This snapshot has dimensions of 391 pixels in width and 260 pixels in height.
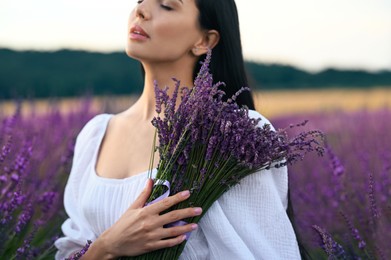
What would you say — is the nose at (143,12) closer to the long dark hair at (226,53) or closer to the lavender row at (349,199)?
the long dark hair at (226,53)

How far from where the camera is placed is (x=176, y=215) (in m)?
1.96

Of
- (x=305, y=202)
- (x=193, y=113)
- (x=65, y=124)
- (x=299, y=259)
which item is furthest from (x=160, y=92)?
(x=65, y=124)

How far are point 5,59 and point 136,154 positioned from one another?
831 centimetres

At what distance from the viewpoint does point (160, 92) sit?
6.32 ft

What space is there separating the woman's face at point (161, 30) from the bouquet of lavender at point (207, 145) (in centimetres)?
34

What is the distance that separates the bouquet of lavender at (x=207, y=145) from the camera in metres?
1.89

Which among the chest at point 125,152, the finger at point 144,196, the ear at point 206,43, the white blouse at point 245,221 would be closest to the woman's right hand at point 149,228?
the finger at point 144,196

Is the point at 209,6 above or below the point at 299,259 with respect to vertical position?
above

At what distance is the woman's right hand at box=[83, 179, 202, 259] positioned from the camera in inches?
77.1

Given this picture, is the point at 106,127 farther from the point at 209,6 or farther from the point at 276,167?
the point at 276,167

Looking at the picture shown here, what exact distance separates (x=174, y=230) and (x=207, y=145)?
244mm

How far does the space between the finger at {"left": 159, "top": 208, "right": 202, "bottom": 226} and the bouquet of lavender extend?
4 centimetres

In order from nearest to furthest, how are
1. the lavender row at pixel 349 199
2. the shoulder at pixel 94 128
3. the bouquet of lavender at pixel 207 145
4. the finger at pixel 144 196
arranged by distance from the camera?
the bouquet of lavender at pixel 207 145 < the finger at pixel 144 196 < the lavender row at pixel 349 199 < the shoulder at pixel 94 128

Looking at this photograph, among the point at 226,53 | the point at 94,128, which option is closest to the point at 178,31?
the point at 226,53
